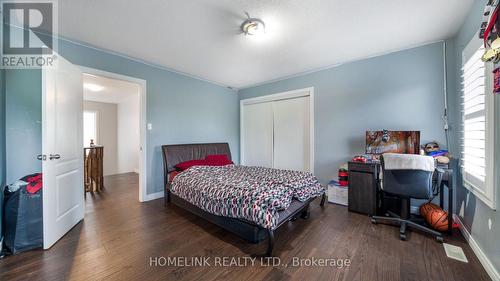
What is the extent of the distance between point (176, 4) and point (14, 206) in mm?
2643

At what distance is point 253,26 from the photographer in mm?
2193

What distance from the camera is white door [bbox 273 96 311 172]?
4051 millimetres

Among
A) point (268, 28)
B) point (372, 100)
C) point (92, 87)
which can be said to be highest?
point (268, 28)

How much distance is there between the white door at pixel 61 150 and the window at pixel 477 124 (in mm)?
4205

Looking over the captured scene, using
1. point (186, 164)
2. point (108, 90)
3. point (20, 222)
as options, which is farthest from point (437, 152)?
point (108, 90)

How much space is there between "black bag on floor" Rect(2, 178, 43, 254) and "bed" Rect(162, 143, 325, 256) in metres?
1.48

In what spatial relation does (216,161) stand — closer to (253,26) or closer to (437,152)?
(253,26)

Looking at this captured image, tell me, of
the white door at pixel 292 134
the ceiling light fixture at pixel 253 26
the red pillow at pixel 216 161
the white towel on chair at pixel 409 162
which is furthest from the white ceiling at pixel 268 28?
the red pillow at pixel 216 161

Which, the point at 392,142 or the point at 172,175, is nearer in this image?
the point at 392,142

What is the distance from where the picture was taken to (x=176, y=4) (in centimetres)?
189

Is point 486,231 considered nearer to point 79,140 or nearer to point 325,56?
point 325,56

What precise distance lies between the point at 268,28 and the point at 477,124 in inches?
98.1

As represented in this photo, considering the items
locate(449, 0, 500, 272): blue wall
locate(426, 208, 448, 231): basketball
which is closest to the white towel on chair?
locate(449, 0, 500, 272): blue wall

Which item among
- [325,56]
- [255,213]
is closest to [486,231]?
[255,213]
